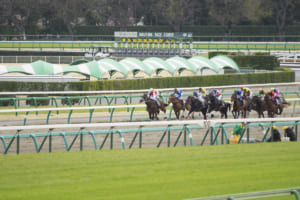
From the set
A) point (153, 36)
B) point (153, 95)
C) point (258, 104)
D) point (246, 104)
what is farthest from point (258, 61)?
point (153, 95)

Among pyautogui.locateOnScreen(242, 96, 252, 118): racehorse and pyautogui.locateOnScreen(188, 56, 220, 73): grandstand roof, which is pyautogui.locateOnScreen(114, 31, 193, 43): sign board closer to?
pyautogui.locateOnScreen(188, 56, 220, 73): grandstand roof

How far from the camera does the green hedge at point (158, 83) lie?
23016 mm

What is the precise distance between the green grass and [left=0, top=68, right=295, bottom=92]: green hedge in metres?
13.8

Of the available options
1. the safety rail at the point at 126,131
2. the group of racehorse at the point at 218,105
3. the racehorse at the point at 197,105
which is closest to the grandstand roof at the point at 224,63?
the group of racehorse at the point at 218,105

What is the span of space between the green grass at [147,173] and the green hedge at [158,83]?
45.2 ft

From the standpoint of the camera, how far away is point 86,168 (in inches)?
323

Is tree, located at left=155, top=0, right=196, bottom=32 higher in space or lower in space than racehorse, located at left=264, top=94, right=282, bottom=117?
higher

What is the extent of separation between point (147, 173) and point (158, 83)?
737 inches

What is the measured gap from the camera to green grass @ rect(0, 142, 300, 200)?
7023mm

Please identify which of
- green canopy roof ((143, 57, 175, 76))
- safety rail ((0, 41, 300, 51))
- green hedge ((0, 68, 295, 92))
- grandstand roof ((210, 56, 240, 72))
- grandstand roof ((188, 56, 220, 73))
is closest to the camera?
green hedge ((0, 68, 295, 92))

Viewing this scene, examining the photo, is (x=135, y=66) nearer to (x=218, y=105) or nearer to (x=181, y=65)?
(x=181, y=65)

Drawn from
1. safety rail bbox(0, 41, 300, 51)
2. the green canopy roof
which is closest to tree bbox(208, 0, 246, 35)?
safety rail bbox(0, 41, 300, 51)

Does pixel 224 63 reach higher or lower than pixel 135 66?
higher

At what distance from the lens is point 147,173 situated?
7.93m
